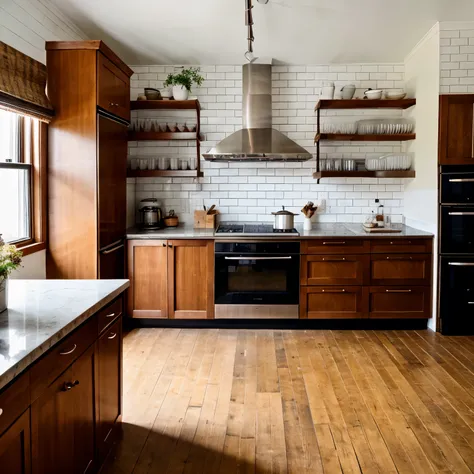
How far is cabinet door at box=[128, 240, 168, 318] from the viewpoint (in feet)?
16.6

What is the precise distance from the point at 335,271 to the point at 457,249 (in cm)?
115

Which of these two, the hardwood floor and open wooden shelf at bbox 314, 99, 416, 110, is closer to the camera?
the hardwood floor

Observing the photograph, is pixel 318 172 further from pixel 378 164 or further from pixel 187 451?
pixel 187 451

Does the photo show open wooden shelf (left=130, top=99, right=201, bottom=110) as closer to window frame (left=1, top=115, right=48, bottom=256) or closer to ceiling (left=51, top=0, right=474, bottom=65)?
ceiling (left=51, top=0, right=474, bottom=65)

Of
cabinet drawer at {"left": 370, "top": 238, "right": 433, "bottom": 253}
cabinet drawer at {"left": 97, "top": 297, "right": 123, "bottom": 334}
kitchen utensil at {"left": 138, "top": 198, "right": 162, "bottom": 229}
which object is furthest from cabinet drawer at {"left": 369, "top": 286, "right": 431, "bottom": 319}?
cabinet drawer at {"left": 97, "top": 297, "right": 123, "bottom": 334}

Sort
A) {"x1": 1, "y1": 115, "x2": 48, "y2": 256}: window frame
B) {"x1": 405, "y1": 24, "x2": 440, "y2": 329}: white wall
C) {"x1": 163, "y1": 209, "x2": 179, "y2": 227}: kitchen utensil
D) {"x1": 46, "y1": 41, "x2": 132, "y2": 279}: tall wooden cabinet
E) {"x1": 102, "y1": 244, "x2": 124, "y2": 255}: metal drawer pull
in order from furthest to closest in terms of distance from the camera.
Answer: {"x1": 163, "y1": 209, "x2": 179, "y2": 227}: kitchen utensil → {"x1": 405, "y1": 24, "x2": 440, "y2": 329}: white wall → {"x1": 102, "y1": 244, "x2": 124, "y2": 255}: metal drawer pull → {"x1": 46, "y1": 41, "x2": 132, "y2": 279}: tall wooden cabinet → {"x1": 1, "y1": 115, "x2": 48, "y2": 256}: window frame

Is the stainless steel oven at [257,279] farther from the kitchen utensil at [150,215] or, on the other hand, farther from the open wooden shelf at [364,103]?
the open wooden shelf at [364,103]

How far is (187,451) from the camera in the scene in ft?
8.93

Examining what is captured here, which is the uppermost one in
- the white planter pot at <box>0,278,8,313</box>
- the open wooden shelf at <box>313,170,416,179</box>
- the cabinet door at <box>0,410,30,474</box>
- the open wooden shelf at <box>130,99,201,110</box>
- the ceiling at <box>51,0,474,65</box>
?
the ceiling at <box>51,0,474,65</box>

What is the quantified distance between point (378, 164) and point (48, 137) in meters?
3.35

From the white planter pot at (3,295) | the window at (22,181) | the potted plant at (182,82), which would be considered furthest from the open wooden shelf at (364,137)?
the white planter pot at (3,295)

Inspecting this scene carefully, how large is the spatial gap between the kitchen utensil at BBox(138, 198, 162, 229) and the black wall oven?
2912 mm

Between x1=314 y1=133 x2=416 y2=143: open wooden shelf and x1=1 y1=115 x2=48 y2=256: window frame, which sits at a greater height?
x1=314 y1=133 x2=416 y2=143: open wooden shelf

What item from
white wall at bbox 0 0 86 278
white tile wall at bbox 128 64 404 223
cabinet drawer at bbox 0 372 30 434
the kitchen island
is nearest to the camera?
cabinet drawer at bbox 0 372 30 434
